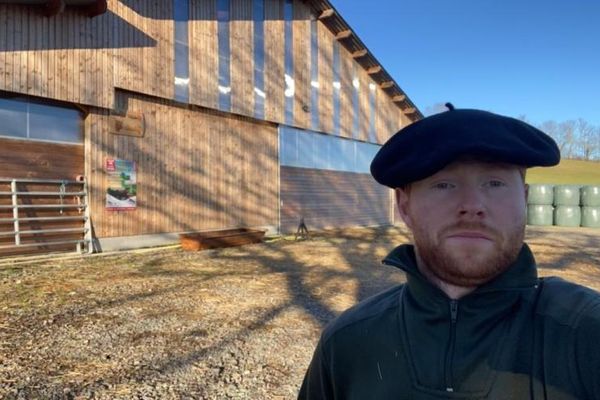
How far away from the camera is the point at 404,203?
1312 millimetres

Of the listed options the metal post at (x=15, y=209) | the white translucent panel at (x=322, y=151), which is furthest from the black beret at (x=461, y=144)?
the white translucent panel at (x=322, y=151)

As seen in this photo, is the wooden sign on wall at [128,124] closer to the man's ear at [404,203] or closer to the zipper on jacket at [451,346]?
the man's ear at [404,203]

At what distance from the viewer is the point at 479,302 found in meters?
1.09

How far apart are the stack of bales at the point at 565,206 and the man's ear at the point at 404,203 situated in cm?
2238

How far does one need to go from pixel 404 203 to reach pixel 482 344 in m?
0.45

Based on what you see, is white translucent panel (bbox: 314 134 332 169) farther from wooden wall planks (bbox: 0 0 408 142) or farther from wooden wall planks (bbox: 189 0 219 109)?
wooden wall planks (bbox: 189 0 219 109)

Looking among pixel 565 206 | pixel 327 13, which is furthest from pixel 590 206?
pixel 327 13

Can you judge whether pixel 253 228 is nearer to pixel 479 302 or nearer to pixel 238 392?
pixel 238 392

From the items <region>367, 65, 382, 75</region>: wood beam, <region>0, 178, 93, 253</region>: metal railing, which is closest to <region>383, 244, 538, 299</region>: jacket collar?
<region>0, 178, 93, 253</region>: metal railing

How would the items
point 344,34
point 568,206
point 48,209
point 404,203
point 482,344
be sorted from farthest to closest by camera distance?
point 568,206 → point 344,34 → point 48,209 → point 404,203 → point 482,344

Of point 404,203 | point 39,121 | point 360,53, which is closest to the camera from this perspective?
point 404,203

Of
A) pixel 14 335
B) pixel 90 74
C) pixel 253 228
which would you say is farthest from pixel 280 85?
pixel 14 335

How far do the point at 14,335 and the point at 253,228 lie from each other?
9615 millimetres

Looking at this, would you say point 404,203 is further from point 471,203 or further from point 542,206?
point 542,206
